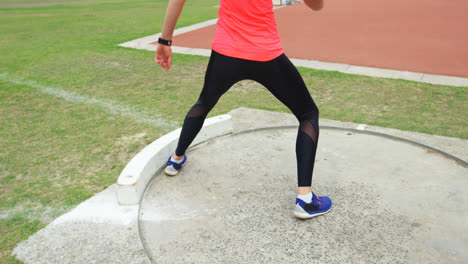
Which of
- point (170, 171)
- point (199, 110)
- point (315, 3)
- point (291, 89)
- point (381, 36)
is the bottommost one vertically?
point (381, 36)

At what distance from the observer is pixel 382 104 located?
15.8 feet

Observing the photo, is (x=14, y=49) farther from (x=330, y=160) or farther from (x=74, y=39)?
(x=330, y=160)

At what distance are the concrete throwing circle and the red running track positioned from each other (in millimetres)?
3486

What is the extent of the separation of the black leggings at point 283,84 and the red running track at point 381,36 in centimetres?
424

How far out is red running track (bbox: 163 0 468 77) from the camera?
6.96m

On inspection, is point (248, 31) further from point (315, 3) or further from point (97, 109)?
point (97, 109)

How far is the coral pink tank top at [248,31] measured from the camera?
2.46 metres

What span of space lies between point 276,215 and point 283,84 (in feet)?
2.63

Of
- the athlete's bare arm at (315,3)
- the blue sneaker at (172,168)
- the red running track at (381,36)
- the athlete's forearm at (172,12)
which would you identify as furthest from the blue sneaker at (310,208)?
the red running track at (381,36)

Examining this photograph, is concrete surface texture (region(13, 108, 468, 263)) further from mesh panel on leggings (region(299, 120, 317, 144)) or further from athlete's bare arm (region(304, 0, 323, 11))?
athlete's bare arm (region(304, 0, 323, 11))

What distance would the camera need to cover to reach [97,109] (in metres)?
4.82

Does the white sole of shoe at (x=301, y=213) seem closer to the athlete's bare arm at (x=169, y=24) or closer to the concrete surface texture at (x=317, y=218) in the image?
the concrete surface texture at (x=317, y=218)

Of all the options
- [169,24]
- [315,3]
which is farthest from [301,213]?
[169,24]

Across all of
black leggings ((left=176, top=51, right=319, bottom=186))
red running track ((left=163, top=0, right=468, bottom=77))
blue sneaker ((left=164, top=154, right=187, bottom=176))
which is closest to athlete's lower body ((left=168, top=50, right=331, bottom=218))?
black leggings ((left=176, top=51, right=319, bottom=186))
